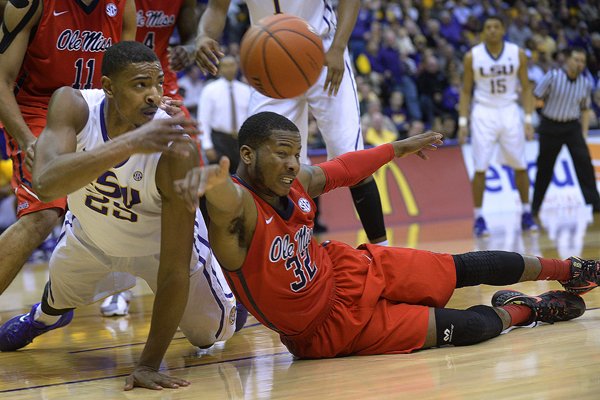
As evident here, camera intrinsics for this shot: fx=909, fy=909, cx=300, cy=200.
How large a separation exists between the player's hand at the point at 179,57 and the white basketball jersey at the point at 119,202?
1595 millimetres

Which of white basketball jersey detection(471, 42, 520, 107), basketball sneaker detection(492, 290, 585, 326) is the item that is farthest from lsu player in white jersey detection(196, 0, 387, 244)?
white basketball jersey detection(471, 42, 520, 107)

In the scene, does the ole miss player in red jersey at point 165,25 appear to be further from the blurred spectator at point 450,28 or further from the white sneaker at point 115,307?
the blurred spectator at point 450,28

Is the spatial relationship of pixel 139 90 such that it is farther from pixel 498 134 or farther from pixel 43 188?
pixel 498 134

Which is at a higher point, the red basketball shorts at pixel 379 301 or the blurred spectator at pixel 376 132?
the blurred spectator at pixel 376 132

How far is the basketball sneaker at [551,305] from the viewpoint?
4312mm

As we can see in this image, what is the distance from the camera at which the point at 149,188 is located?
3.79 m

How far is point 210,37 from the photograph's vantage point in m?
5.43

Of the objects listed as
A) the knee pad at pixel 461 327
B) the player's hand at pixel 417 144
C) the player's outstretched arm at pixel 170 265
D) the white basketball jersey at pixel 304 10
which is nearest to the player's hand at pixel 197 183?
the player's outstretched arm at pixel 170 265

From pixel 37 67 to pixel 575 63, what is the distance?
326 inches

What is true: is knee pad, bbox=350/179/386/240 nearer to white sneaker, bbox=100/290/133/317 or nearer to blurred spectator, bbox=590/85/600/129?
white sneaker, bbox=100/290/133/317

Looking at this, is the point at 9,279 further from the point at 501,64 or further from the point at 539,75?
the point at 539,75

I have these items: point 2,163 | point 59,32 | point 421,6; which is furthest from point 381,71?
point 59,32

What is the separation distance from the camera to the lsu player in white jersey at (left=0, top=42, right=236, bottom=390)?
10.8 ft

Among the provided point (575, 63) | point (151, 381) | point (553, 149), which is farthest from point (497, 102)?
point (151, 381)
